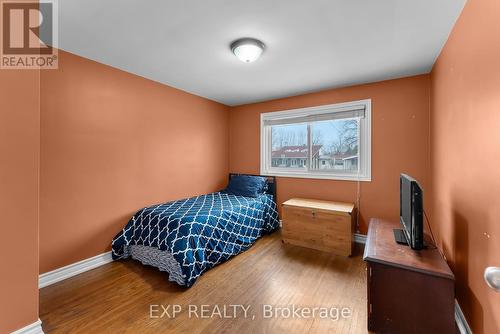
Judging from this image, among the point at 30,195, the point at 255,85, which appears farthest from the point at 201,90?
the point at 30,195

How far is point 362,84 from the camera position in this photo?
122 inches

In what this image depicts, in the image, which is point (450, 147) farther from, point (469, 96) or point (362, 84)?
point (362, 84)

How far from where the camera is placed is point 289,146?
385cm

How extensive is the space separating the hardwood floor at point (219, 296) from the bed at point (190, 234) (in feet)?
0.42

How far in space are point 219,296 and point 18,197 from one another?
164cm

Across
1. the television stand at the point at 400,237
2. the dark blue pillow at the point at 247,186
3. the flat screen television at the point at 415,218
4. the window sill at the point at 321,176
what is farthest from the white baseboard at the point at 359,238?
the dark blue pillow at the point at 247,186

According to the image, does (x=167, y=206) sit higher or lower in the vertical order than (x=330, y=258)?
higher

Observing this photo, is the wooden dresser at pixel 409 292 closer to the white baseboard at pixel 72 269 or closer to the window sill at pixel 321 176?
the window sill at pixel 321 176

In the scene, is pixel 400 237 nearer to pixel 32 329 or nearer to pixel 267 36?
pixel 267 36

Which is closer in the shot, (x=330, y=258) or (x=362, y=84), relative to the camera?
(x=330, y=258)

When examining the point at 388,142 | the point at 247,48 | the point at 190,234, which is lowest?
the point at 190,234

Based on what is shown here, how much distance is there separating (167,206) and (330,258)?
216cm

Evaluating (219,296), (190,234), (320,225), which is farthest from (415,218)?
(190,234)

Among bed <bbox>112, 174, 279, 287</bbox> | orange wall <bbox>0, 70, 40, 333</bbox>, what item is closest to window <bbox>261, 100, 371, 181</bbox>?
bed <bbox>112, 174, 279, 287</bbox>
